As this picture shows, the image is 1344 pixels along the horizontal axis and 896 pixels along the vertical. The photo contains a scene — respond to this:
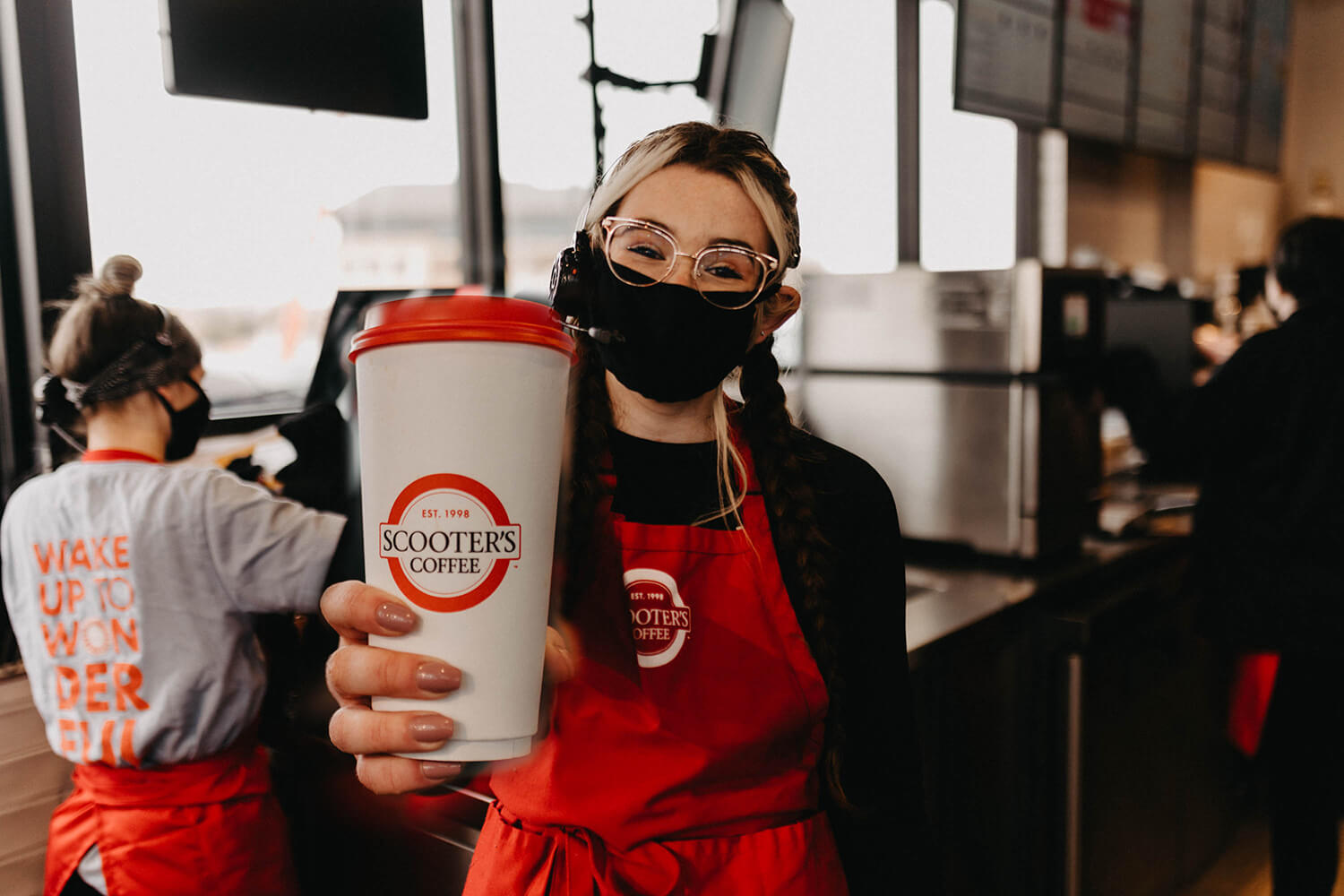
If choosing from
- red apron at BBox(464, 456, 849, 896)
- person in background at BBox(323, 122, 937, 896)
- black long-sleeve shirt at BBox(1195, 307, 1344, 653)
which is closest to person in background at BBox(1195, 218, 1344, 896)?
black long-sleeve shirt at BBox(1195, 307, 1344, 653)

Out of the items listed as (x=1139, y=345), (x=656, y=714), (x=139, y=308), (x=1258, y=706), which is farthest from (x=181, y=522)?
(x=1139, y=345)

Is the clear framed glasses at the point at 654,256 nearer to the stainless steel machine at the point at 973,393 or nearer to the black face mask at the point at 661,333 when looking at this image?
the black face mask at the point at 661,333

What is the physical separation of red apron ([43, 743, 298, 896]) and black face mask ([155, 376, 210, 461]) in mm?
502

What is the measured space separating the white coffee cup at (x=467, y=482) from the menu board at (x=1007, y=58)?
277 centimetres

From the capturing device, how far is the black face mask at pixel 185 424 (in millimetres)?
1664

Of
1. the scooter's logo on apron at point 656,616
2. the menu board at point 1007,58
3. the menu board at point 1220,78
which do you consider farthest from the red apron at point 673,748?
the menu board at point 1220,78

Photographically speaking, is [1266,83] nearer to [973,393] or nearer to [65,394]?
[973,393]

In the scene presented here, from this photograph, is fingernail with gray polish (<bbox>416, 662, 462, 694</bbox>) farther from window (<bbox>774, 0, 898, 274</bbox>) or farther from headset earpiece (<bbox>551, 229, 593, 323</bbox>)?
window (<bbox>774, 0, 898, 274</bbox>)

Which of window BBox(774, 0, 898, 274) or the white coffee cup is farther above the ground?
window BBox(774, 0, 898, 274)

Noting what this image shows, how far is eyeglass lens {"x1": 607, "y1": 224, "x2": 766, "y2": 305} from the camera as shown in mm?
993

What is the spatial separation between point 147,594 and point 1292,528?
7.65 ft

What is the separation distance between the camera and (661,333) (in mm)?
992

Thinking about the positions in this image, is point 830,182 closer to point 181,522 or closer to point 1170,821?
point 1170,821

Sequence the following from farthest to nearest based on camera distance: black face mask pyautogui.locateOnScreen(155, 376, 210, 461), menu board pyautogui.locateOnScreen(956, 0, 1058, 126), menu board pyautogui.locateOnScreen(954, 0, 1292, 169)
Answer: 1. menu board pyautogui.locateOnScreen(954, 0, 1292, 169)
2. menu board pyautogui.locateOnScreen(956, 0, 1058, 126)
3. black face mask pyautogui.locateOnScreen(155, 376, 210, 461)
